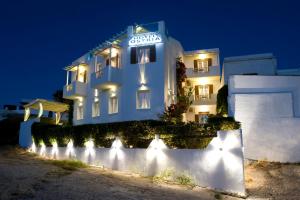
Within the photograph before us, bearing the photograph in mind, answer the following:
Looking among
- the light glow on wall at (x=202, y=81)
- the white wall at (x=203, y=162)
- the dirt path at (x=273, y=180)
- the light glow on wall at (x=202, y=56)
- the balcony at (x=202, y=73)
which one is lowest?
the dirt path at (x=273, y=180)

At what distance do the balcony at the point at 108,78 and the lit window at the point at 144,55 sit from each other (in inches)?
81.8

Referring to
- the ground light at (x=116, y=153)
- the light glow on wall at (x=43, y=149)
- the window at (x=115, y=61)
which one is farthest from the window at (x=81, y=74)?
the ground light at (x=116, y=153)

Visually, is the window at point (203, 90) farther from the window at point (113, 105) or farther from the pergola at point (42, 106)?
the pergola at point (42, 106)

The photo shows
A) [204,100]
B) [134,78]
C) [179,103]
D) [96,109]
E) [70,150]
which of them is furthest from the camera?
[204,100]

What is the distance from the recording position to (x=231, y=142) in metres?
12.8

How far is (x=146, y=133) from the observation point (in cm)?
1630

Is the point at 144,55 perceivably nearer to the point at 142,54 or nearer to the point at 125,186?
the point at 142,54

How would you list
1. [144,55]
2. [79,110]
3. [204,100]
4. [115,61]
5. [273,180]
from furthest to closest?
[79,110], [204,100], [115,61], [144,55], [273,180]

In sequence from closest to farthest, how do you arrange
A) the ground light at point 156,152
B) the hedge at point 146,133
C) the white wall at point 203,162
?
the white wall at point 203,162 < the hedge at point 146,133 < the ground light at point 156,152

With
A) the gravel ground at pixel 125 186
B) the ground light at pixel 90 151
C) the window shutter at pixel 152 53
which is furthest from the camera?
the window shutter at pixel 152 53

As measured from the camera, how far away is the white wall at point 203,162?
12.5 m

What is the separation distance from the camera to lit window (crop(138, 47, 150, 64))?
937 inches

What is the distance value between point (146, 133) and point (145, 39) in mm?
10290

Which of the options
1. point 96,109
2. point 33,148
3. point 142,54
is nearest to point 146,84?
point 142,54
